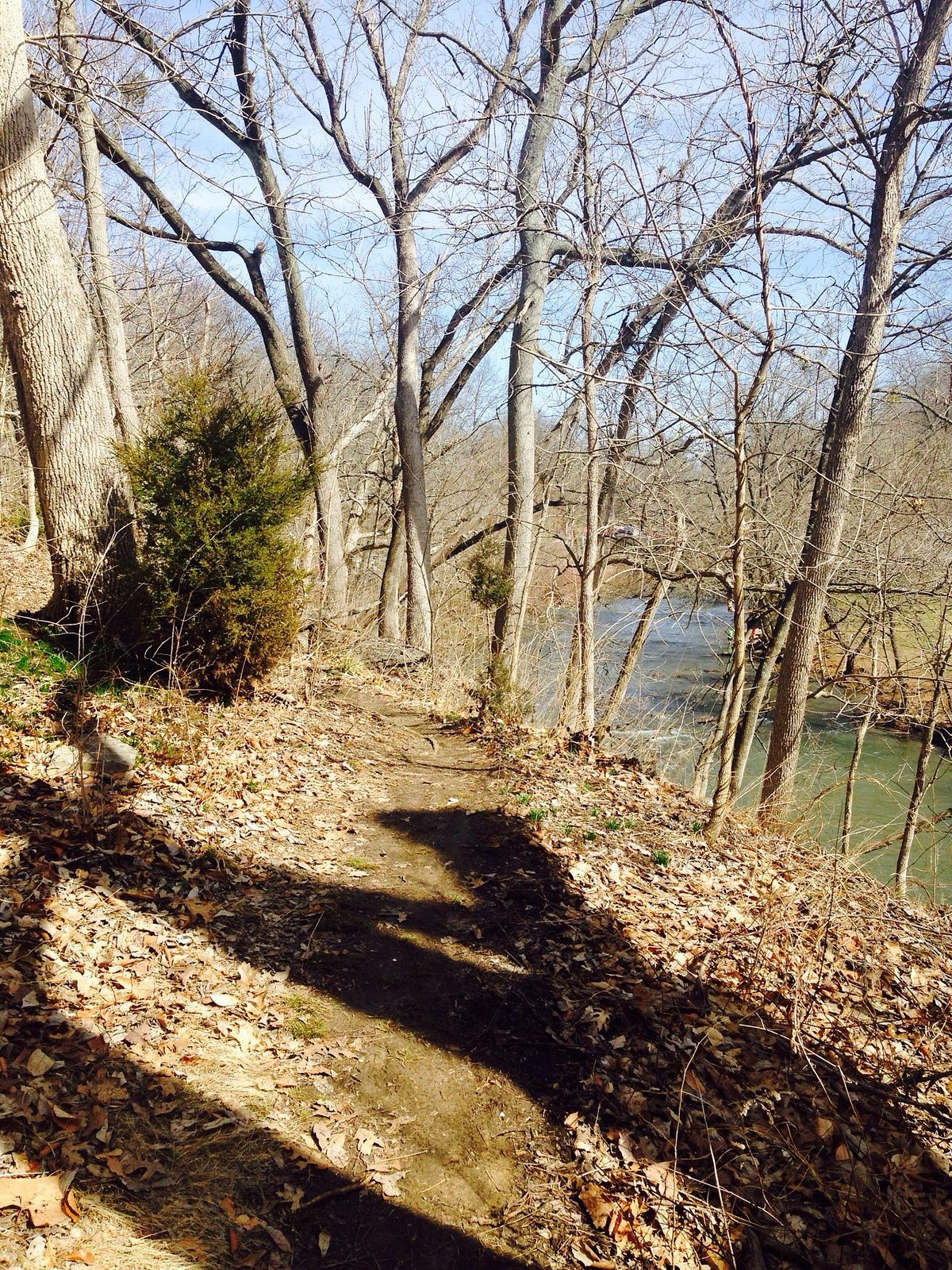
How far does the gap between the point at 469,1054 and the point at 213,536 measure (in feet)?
13.4

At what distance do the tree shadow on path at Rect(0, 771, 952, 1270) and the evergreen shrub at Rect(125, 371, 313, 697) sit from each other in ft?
5.24

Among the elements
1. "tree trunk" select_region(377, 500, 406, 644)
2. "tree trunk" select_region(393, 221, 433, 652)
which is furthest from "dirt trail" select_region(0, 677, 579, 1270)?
"tree trunk" select_region(377, 500, 406, 644)

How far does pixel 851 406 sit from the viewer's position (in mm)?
8492

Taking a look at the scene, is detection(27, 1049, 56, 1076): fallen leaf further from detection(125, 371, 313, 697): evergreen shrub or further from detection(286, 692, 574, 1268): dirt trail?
detection(125, 371, 313, 697): evergreen shrub

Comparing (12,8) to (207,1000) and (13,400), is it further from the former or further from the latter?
(13,400)

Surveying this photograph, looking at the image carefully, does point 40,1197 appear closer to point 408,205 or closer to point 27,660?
point 27,660

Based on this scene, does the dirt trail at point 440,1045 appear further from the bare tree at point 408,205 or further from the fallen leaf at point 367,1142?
the bare tree at point 408,205

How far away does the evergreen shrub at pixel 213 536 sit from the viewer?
5707 mm

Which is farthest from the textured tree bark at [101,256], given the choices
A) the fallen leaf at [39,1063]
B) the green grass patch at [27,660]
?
the fallen leaf at [39,1063]

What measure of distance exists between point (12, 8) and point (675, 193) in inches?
198

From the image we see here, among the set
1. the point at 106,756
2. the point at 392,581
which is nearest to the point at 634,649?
the point at 392,581

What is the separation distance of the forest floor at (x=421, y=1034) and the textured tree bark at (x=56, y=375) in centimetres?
79

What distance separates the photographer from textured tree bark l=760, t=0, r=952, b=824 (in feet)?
25.5

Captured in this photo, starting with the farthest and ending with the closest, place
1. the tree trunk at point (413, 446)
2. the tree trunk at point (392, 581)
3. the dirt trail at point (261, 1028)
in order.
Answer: the tree trunk at point (392, 581) → the tree trunk at point (413, 446) → the dirt trail at point (261, 1028)
